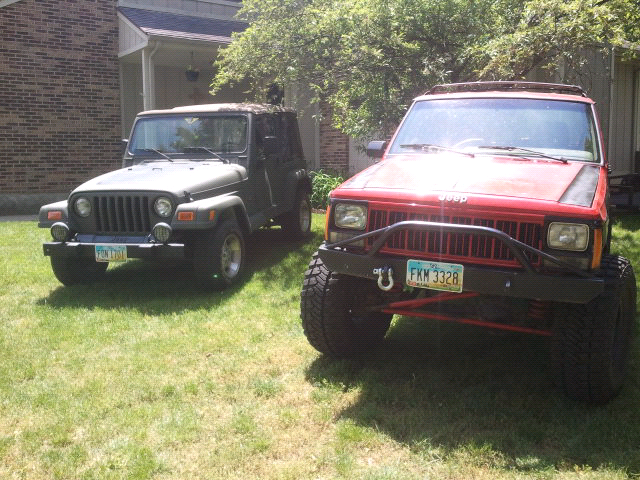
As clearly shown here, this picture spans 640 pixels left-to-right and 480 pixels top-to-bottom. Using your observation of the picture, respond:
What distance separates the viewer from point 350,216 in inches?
147

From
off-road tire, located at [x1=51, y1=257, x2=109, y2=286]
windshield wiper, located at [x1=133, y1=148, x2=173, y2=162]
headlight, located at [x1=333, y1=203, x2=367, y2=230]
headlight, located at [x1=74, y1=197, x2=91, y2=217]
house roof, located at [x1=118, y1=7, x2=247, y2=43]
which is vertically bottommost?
off-road tire, located at [x1=51, y1=257, x2=109, y2=286]

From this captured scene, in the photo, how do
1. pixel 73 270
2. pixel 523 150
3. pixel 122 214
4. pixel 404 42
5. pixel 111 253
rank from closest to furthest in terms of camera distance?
pixel 523 150 < pixel 111 253 < pixel 122 214 < pixel 73 270 < pixel 404 42

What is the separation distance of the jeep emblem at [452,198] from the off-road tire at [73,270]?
4.05 meters

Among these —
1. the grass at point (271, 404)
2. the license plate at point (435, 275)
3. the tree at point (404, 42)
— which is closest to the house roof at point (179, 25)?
the tree at point (404, 42)

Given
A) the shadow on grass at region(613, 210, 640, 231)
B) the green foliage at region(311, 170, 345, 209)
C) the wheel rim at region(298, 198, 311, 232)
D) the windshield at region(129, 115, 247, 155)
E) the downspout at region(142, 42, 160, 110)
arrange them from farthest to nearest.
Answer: the green foliage at region(311, 170, 345, 209), the downspout at region(142, 42, 160, 110), the shadow on grass at region(613, 210, 640, 231), the wheel rim at region(298, 198, 311, 232), the windshield at region(129, 115, 247, 155)

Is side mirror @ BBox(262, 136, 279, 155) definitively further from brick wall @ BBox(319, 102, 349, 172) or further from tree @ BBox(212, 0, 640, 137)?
brick wall @ BBox(319, 102, 349, 172)

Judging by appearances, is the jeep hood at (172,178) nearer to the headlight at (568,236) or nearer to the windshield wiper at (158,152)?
the windshield wiper at (158,152)

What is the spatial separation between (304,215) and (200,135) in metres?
2.18

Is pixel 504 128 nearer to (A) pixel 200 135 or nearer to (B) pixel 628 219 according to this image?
(A) pixel 200 135

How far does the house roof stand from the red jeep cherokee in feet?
27.7

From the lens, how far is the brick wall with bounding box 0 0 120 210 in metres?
11.7

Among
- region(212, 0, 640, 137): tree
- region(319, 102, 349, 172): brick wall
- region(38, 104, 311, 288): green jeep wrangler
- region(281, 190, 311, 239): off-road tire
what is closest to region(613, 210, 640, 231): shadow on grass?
region(212, 0, 640, 137): tree

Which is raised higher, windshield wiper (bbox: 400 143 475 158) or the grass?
windshield wiper (bbox: 400 143 475 158)

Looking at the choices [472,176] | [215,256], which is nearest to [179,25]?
[215,256]
